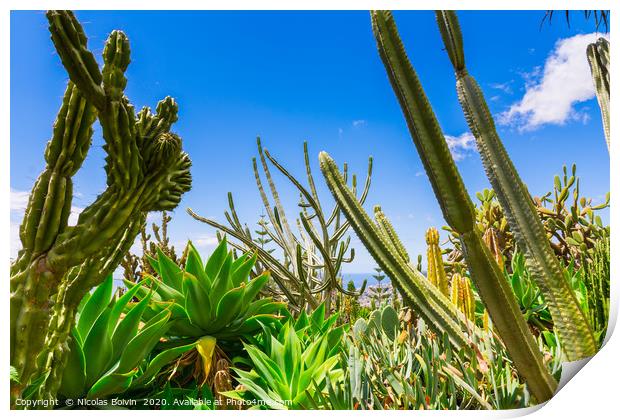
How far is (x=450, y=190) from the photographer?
1.03m

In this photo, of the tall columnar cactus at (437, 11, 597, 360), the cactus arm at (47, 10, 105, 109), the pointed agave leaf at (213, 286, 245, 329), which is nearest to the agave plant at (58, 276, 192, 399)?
the pointed agave leaf at (213, 286, 245, 329)

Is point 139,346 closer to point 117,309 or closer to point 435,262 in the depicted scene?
point 117,309

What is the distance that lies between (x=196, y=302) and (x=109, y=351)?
0.82 feet

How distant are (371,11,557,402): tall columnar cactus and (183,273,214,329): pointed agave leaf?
0.72m

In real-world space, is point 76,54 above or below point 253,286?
above

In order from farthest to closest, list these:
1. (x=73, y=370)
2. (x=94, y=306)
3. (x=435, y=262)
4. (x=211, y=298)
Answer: (x=435, y=262) < (x=211, y=298) < (x=94, y=306) < (x=73, y=370)

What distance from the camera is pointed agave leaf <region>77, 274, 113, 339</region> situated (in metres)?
1.32

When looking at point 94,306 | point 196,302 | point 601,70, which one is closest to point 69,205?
point 94,306

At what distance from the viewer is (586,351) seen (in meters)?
1.14

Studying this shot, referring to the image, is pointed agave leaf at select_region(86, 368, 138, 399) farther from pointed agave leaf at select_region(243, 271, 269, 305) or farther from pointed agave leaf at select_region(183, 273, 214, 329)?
pointed agave leaf at select_region(243, 271, 269, 305)

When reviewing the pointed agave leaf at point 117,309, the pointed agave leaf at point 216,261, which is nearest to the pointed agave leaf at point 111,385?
the pointed agave leaf at point 117,309

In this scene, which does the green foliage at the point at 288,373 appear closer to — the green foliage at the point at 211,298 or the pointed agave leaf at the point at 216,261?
the green foliage at the point at 211,298

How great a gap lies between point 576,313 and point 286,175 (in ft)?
3.76
